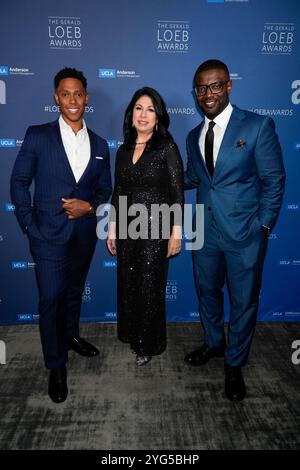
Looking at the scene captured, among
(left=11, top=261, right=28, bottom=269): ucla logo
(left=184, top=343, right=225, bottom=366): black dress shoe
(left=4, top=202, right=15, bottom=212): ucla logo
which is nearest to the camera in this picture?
(left=184, top=343, right=225, bottom=366): black dress shoe

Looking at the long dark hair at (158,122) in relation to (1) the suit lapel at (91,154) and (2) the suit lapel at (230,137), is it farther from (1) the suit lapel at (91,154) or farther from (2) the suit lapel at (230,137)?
(2) the suit lapel at (230,137)

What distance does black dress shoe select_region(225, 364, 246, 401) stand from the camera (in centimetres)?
258

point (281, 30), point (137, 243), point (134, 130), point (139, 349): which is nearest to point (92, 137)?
point (134, 130)

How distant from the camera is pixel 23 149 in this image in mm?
2477

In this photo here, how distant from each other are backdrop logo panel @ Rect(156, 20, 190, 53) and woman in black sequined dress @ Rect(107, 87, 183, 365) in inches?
36.1

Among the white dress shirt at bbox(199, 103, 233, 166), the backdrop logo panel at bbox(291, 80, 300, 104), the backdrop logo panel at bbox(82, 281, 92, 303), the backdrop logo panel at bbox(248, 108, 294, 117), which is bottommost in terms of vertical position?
the backdrop logo panel at bbox(82, 281, 92, 303)

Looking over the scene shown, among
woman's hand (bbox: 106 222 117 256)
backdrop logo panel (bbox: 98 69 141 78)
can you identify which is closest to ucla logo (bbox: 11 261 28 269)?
woman's hand (bbox: 106 222 117 256)

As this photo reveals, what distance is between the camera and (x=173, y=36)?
311cm

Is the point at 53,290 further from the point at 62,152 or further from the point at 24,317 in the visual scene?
the point at 24,317

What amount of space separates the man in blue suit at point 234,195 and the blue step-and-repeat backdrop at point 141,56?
853mm

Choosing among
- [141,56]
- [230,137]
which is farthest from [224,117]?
[141,56]

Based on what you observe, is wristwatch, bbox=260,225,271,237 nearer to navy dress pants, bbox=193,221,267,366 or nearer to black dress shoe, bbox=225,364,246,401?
navy dress pants, bbox=193,221,267,366

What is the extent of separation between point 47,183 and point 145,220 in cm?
70

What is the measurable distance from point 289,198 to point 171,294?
1431 mm
